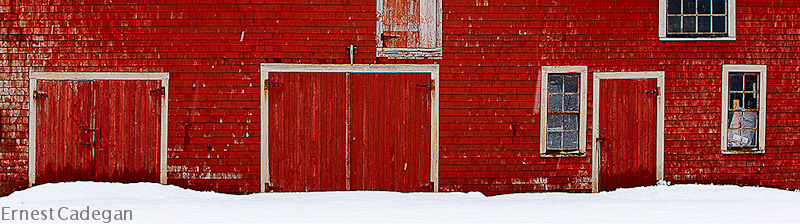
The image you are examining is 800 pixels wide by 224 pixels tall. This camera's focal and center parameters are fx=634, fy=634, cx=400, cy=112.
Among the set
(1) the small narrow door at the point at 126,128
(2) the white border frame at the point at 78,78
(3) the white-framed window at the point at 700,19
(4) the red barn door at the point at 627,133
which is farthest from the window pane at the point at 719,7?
(1) the small narrow door at the point at 126,128

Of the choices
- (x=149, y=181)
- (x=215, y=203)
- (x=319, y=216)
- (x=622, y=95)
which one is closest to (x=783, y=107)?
(x=622, y=95)

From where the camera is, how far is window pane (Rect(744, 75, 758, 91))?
902cm

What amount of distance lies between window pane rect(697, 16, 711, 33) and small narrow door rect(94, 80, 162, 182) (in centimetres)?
758

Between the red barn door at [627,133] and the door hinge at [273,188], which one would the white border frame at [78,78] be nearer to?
the door hinge at [273,188]

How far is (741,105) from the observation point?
9.02m

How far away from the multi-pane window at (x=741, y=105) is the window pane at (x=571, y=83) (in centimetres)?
220

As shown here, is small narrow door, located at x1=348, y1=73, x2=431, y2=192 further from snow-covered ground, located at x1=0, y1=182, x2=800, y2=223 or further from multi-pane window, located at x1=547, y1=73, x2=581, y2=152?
multi-pane window, located at x1=547, y1=73, x2=581, y2=152

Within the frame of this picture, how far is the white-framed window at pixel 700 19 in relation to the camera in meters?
8.91

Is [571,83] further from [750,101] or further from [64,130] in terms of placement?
[64,130]

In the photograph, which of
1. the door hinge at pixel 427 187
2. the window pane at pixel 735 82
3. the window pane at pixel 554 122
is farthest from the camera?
the window pane at pixel 735 82

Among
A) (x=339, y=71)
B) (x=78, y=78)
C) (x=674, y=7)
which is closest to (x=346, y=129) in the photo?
(x=339, y=71)

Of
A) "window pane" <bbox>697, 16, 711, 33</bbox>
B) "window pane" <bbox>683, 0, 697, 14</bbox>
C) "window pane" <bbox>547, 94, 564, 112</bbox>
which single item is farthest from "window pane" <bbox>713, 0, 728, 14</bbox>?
"window pane" <bbox>547, 94, 564, 112</bbox>

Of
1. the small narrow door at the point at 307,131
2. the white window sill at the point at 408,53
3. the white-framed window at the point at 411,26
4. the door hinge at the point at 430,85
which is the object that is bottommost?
the small narrow door at the point at 307,131

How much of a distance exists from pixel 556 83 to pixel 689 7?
7.24 feet
